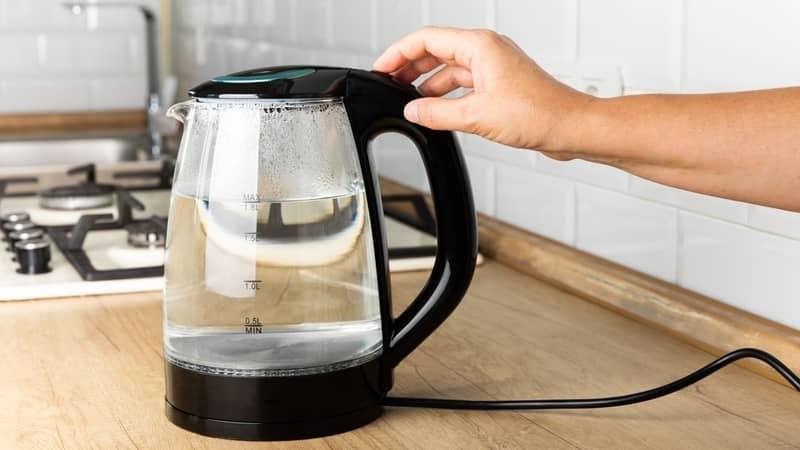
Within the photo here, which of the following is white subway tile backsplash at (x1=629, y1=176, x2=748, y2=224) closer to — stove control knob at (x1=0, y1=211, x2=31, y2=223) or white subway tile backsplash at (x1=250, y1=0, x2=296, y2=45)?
stove control knob at (x1=0, y1=211, x2=31, y2=223)

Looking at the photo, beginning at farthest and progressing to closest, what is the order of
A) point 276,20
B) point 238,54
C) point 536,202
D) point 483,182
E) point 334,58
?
1. point 238,54
2. point 276,20
3. point 334,58
4. point 483,182
5. point 536,202

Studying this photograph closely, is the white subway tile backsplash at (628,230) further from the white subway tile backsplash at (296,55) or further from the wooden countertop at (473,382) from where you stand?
the white subway tile backsplash at (296,55)

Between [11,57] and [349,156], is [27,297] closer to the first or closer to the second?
[349,156]

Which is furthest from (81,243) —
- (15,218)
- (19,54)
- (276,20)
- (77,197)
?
(19,54)

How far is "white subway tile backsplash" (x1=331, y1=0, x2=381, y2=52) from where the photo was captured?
5.56 ft

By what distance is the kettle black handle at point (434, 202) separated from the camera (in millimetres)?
730

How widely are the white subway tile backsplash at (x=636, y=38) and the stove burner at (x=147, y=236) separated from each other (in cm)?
53

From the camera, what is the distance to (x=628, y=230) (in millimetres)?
1098

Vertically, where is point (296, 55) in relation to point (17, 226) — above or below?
above

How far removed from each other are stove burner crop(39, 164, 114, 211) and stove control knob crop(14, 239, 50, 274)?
0.41m

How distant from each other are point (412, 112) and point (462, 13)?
70cm

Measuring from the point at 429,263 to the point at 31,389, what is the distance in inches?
19.7

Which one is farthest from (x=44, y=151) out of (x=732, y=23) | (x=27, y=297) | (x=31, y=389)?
(x=732, y=23)

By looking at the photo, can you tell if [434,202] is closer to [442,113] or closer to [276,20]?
[442,113]
